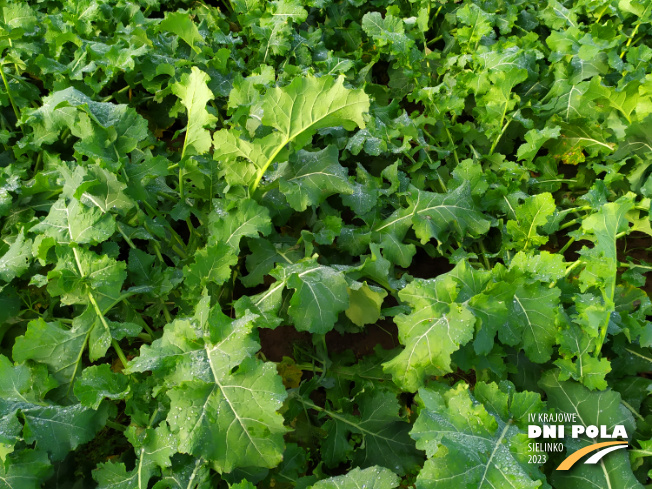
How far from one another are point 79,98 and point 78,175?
448mm

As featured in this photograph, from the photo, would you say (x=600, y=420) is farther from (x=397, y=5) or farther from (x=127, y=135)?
(x=397, y=5)

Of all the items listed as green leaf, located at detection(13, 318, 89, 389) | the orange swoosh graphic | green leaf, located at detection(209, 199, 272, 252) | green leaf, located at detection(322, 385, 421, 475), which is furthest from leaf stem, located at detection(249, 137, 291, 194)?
the orange swoosh graphic

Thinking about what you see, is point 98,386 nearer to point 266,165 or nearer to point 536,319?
point 266,165

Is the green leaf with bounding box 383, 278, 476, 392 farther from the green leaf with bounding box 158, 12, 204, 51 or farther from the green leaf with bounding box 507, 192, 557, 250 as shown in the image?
the green leaf with bounding box 158, 12, 204, 51

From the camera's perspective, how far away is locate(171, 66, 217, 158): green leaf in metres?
2.42

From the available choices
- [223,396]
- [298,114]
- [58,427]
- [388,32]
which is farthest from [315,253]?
[388,32]

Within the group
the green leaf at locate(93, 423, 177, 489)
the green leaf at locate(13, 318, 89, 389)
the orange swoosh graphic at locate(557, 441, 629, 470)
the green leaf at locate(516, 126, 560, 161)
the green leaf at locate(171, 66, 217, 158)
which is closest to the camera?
the green leaf at locate(93, 423, 177, 489)

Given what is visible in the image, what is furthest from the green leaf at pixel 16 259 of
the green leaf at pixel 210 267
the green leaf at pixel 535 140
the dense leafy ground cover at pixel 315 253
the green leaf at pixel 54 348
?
the green leaf at pixel 535 140

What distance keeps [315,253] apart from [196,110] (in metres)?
0.93

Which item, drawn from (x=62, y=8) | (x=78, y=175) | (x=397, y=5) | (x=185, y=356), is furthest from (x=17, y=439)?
(x=397, y=5)

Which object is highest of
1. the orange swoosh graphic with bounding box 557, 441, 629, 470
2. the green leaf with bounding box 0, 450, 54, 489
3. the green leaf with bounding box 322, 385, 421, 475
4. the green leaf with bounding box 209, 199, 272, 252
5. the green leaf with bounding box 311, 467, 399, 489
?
the green leaf with bounding box 209, 199, 272, 252

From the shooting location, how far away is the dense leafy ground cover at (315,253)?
1.82m

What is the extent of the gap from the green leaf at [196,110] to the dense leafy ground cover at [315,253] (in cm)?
2

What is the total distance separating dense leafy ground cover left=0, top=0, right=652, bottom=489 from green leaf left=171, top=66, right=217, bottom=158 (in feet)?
0.05
